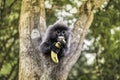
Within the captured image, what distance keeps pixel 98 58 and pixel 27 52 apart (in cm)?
537

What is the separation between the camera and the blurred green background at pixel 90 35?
8.95 meters

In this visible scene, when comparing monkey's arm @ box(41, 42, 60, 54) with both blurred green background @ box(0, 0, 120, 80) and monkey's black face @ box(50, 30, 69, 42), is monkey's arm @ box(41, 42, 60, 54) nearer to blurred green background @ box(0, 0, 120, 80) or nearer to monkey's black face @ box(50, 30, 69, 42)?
monkey's black face @ box(50, 30, 69, 42)

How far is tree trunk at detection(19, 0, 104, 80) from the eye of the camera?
18.4 feet

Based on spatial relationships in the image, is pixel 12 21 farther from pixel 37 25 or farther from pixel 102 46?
pixel 37 25

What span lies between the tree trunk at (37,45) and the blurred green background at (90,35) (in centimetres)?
234

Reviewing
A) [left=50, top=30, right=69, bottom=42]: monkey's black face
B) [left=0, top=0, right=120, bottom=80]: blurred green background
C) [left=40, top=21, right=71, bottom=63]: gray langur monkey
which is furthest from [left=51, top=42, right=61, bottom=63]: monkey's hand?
[left=0, top=0, right=120, bottom=80]: blurred green background

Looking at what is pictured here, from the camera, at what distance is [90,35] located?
10.7m

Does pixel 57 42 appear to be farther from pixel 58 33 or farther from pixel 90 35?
pixel 90 35

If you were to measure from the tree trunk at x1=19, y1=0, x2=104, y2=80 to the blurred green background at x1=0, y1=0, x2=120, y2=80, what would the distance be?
234cm

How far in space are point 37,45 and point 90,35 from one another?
193 inches

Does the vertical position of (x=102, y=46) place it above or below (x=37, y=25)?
below

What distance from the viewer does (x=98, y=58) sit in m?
10.9

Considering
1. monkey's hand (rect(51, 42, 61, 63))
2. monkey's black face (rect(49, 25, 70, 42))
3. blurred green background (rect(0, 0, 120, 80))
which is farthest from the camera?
blurred green background (rect(0, 0, 120, 80))

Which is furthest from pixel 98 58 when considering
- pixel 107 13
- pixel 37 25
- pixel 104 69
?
pixel 37 25
